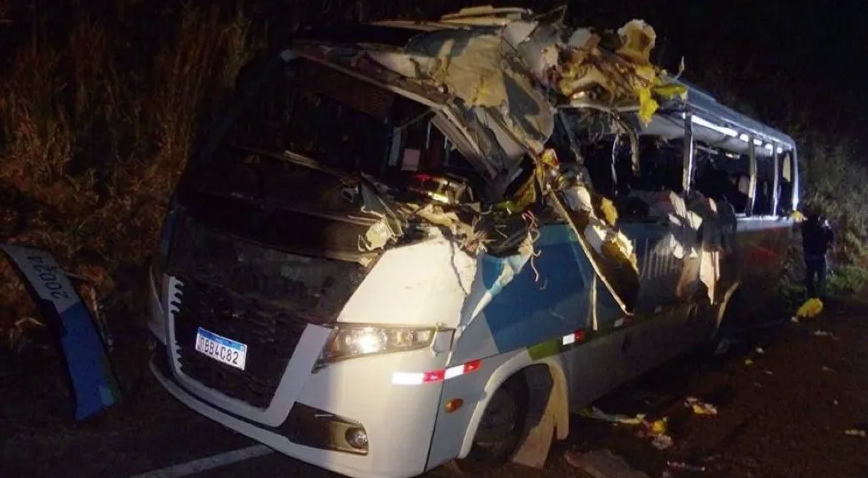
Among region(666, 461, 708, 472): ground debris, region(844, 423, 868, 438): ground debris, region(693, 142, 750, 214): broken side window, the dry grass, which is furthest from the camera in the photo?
region(693, 142, 750, 214): broken side window

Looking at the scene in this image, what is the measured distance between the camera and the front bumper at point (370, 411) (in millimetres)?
4133

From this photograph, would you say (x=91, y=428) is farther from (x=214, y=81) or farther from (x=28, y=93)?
(x=214, y=81)

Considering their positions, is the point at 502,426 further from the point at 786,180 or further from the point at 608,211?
the point at 786,180

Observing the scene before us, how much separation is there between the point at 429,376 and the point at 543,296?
39.3 inches

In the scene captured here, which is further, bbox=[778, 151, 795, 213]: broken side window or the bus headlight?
bbox=[778, 151, 795, 213]: broken side window

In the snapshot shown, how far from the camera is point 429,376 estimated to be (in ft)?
13.7

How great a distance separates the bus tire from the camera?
16.1 feet

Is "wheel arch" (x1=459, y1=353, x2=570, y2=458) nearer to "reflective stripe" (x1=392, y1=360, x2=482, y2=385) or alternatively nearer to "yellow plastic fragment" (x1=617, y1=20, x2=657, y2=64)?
"reflective stripe" (x1=392, y1=360, x2=482, y2=385)

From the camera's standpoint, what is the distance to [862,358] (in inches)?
377

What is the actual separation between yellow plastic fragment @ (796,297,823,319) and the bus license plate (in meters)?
9.58

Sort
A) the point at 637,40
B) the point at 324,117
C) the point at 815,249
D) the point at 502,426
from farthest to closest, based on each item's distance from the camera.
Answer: the point at 815,249 → the point at 324,117 → the point at 637,40 → the point at 502,426

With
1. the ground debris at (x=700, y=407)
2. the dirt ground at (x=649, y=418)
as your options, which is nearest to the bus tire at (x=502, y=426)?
the dirt ground at (x=649, y=418)

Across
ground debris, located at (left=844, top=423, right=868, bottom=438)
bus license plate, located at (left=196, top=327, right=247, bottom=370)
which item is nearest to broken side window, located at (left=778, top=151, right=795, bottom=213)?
ground debris, located at (left=844, top=423, right=868, bottom=438)

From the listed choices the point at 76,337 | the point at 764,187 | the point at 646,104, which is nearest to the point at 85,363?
the point at 76,337
